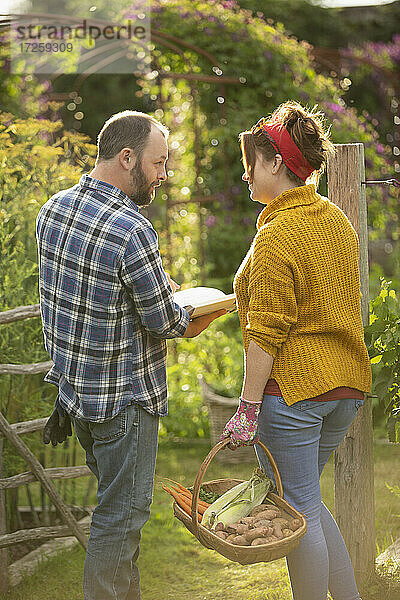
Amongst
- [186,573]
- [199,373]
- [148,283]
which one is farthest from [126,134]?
[199,373]

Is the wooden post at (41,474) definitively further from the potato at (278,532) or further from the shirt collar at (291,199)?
the shirt collar at (291,199)

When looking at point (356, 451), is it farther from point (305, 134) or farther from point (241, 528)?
point (305, 134)

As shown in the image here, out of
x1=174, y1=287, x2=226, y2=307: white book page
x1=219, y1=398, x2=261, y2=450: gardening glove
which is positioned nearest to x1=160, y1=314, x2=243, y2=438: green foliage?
x1=174, y1=287, x2=226, y2=307: white book page

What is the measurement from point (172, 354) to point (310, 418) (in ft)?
11.4

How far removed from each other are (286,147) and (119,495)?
3.49 feet

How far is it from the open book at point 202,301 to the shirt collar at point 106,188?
333mm

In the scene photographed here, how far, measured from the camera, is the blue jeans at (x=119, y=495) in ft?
7.36

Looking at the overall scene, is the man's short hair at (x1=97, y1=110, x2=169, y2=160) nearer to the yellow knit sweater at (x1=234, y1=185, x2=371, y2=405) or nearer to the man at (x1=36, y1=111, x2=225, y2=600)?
the man at (x1=36, y1=111, x2=225, y2=600)

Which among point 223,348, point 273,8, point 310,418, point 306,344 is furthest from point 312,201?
point 273,8

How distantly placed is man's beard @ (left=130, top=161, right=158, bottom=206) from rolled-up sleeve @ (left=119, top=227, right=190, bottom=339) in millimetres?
143

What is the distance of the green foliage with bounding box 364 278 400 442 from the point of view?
2760 millimetres

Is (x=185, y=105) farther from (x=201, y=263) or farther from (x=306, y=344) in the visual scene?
(x=306, y=344)

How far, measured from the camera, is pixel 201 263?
5824 mm

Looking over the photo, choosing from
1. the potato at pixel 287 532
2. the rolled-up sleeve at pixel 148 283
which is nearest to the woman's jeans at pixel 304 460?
the potato at pixel 287 532
